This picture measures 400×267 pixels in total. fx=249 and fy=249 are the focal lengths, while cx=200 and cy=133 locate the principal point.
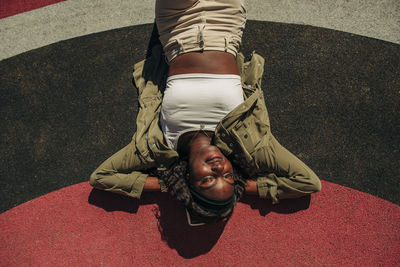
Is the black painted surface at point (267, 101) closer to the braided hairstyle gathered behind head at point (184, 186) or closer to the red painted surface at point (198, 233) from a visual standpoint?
the red painted surface at point (198, 233)

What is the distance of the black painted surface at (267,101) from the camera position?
2.96 m

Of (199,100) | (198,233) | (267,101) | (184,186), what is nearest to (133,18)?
(199,100)

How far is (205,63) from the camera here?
235cm

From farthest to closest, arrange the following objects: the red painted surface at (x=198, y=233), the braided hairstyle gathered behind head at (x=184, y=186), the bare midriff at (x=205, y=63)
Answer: the red painted surface at (x=198, y=233), the bare midriff at (x=205, y=63), the braided hairstyle gathered behind head at (x=184, y=186)

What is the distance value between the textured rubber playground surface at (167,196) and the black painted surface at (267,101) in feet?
0.04

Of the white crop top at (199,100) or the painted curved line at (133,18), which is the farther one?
the painted curved line at (133,18)

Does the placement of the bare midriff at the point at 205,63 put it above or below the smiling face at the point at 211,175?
above

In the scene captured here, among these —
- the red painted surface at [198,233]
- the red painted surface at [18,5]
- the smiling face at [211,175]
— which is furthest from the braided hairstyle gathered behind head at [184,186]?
the red painted surface at [18,5]

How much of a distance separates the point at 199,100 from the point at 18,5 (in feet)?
9.82

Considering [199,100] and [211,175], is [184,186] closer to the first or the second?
[211,175]

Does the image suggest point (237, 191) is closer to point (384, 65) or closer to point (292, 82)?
point (292, 82)

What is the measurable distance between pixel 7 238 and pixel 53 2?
9.78ft

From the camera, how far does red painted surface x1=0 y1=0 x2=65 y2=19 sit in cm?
330

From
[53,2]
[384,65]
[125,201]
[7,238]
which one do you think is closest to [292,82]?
[384,65]
